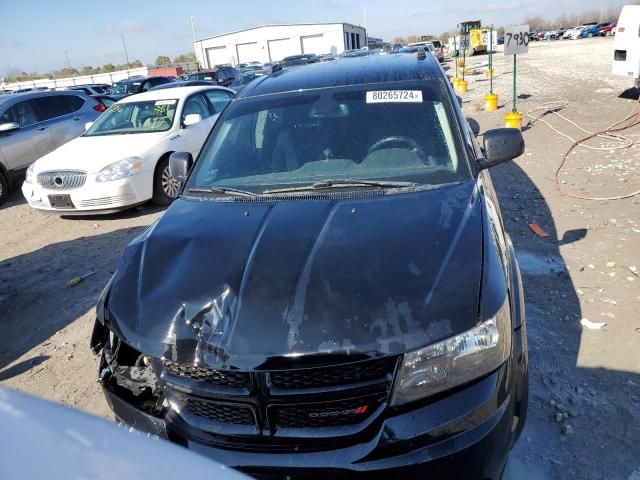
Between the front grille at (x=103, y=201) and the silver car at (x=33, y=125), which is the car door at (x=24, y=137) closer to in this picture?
the silver car at (x=33, y=125)

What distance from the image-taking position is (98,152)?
680 centimetres

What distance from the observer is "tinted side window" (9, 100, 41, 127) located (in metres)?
9.17

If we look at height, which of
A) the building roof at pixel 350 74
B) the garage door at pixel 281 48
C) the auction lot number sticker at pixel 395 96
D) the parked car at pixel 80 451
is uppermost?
the garage door at pixel 281 48

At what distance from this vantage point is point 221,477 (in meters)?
1.09

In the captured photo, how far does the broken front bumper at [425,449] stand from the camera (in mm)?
1624

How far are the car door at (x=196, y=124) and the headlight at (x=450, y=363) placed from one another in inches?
247

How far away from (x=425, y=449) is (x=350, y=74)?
8.35ft

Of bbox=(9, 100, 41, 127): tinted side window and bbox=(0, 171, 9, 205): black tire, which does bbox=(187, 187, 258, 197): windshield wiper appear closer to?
bbox=(0, 171, 9, 205): black tire

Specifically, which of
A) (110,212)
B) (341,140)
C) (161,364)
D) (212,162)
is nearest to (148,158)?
(110,212)

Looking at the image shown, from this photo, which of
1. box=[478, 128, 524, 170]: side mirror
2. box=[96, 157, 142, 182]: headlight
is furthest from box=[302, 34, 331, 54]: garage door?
box=[478, 128, 524, 170]: side mirror

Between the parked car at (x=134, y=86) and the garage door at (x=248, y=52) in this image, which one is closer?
the parked car at (x=134, y=86)

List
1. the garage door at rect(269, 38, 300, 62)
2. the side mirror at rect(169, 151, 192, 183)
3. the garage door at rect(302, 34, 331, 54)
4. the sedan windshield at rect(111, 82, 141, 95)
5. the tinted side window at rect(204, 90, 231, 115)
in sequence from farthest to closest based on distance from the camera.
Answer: the garage door at rect(269, 38, 300, 62) < the garage door at rect(302, 34, 331, 54) < the sedan windshield at rect(111, 82, 141, 95) < the tinted side window at rect(204, 90, 231, 115) < the side mirror at rect(169, 151, 192, 183)

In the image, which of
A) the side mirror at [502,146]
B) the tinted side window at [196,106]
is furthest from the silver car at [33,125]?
the side mirror at [502,146]

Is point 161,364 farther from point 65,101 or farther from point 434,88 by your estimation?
point 65,101
